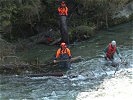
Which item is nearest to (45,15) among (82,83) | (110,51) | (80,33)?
(80,33)

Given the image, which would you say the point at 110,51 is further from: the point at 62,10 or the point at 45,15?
the point at 45,15

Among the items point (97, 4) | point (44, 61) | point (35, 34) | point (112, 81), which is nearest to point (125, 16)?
point (97, 4)

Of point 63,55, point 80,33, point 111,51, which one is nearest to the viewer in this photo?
point 63,55

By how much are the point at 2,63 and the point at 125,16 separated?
55.2 ft

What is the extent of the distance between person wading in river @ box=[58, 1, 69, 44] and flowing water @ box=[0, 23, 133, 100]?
3397mm

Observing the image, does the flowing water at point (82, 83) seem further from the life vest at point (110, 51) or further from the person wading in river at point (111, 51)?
the life vest at point (110, 51)

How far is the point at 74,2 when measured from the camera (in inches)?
1378

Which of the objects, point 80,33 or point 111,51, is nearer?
point 111,51

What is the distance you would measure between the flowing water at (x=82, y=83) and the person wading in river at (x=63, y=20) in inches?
134

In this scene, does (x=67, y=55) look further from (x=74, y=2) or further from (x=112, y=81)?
(x=74, y=2)

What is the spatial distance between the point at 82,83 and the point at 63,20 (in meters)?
8.98

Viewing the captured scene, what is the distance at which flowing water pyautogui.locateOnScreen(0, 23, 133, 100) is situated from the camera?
65.7ft

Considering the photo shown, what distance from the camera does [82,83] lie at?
21953mm

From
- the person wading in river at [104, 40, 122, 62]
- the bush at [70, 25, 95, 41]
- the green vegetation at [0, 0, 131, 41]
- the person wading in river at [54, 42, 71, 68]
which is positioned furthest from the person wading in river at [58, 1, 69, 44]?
the person wading in river at [104, 40, 122, 62]
